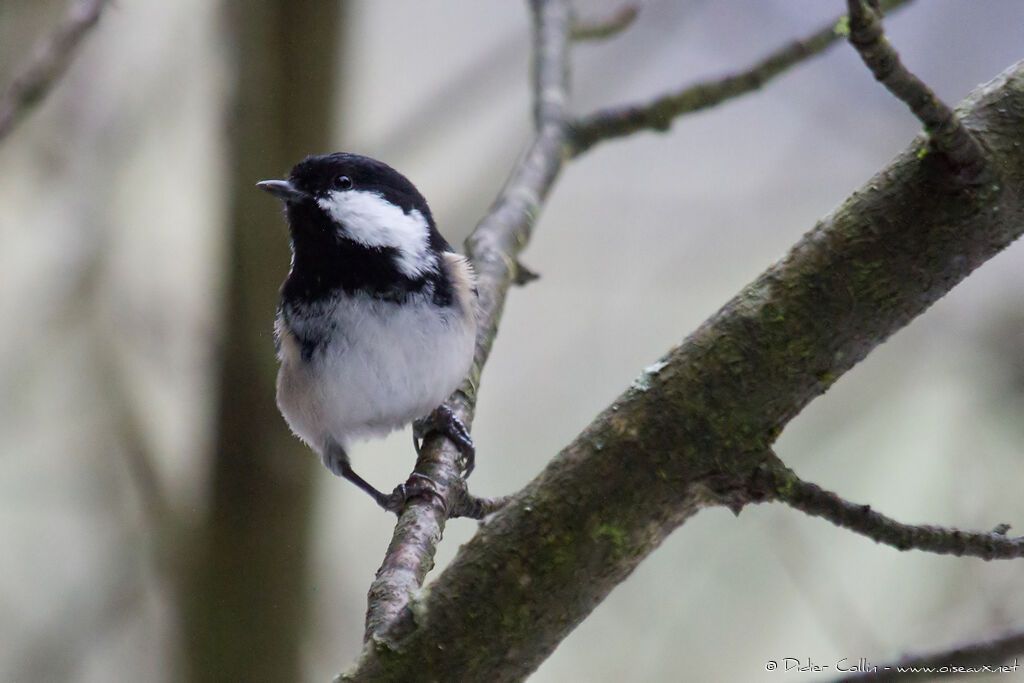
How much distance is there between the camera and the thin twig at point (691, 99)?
6.93ft

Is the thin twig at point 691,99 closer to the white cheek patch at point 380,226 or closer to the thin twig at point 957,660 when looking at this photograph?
the white cheek patch at point 380,226

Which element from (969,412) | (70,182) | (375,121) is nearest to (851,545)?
(969,412)

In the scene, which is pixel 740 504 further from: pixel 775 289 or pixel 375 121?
pixel 375 121

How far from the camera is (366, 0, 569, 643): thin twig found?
1184mm

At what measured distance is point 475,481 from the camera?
140 inches

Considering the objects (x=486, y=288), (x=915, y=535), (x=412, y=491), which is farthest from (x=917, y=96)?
(x=486, y=288)

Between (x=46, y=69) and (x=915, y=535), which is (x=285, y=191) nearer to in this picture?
(x=46, y=69)

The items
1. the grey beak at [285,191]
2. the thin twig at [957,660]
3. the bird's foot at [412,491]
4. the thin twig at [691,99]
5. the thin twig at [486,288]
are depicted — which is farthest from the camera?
the thin twig at [691,99]

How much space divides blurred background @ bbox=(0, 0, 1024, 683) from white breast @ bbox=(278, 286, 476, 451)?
29.0 inches

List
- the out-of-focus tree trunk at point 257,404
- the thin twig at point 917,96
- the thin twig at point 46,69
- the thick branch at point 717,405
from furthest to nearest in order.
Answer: the out-of-focus tree trunk at point 257,404 → the thin twig at point 46,69 → the thick branch at point 717,405 → the thin twig at point 917,96

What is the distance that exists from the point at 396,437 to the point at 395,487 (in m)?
2.07

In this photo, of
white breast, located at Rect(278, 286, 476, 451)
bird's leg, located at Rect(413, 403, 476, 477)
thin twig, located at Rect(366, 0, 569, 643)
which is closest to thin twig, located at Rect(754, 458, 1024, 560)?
thin twig, located at Rect(366, 0, 569, 643)

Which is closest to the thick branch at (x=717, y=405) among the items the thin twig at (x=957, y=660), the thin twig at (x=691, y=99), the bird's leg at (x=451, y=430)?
the thin twig at (x=957, y=660)

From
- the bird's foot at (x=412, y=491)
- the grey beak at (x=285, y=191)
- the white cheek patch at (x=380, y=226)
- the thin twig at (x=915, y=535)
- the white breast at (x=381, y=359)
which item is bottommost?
the thin twig at (x=915, y=535)
